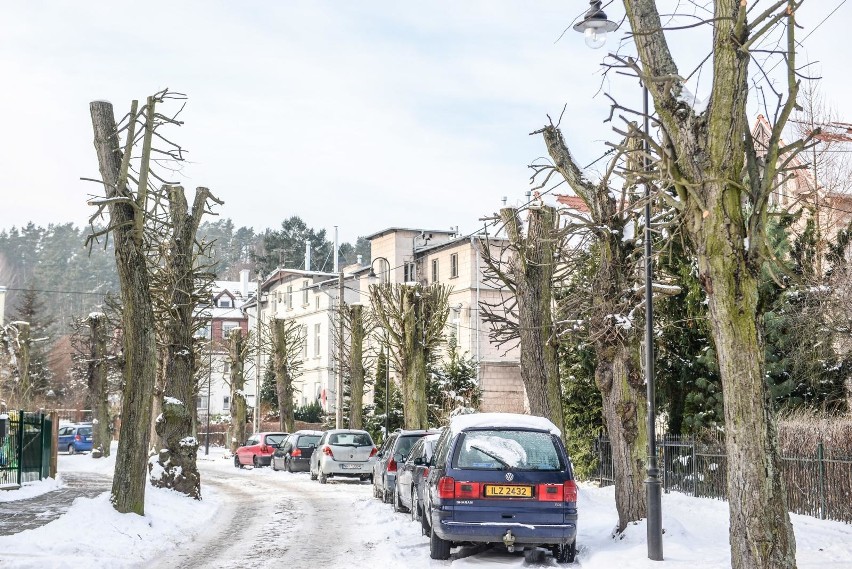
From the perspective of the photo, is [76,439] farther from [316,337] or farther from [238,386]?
[316,337]

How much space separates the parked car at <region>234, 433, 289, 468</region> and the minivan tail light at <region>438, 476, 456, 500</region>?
1162 inches

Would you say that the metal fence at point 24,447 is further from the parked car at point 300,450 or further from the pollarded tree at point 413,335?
the pollarded tree at point 413,335

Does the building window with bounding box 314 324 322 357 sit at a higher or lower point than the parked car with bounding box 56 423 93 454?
higher

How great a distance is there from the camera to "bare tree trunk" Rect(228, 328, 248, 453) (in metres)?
53.0

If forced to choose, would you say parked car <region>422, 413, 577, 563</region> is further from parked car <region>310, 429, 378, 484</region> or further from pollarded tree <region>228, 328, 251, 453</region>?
pollarded tree <region>228, 328, 251, 453</region>

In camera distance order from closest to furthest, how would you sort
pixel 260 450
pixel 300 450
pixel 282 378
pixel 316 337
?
1. pixel 300 450
2. pixel 260 450
3. pixel 282 378
4. pixel 316 337

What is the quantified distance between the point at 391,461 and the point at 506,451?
931 cm

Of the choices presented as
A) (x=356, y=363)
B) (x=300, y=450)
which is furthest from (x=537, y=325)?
(x=356, y=363)

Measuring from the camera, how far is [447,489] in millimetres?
12891

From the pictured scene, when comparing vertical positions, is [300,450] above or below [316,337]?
below

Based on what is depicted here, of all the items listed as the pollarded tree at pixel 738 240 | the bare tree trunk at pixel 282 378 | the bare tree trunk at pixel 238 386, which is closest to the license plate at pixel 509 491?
the pollarded tree at pixel 738 240

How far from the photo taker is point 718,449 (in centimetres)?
2112

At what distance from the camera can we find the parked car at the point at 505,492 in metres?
12.8

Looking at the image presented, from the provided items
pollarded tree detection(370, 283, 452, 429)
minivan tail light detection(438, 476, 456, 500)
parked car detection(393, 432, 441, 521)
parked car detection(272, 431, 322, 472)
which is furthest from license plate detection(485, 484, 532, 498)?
parked car detection(272, 431, 322, 472)
